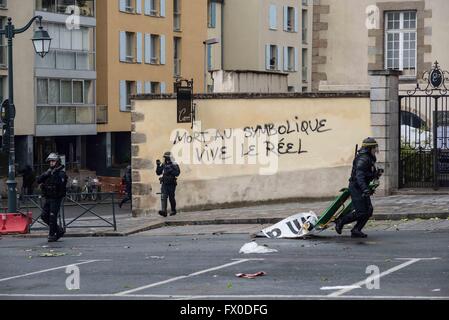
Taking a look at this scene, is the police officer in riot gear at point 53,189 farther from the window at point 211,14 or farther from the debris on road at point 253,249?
the window at point 211,14

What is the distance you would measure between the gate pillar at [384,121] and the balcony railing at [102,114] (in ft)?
126

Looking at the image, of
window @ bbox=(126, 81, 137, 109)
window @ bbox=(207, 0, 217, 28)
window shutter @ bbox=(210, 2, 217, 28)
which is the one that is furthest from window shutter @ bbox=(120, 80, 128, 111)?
window shutter @ bbox=(210, 2, 217, 28)

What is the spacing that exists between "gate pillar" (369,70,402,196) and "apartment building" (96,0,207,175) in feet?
115

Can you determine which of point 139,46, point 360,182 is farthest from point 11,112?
point 139,46

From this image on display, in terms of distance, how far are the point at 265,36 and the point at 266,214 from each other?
5856cm

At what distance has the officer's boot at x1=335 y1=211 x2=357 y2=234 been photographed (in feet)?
65.2

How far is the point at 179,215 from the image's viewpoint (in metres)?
28.6

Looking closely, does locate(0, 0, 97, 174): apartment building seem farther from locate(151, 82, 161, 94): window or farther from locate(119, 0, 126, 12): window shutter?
locate(151, 82, 161, 94): window

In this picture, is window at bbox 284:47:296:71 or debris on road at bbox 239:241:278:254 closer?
debris on road at bbox 239:241:278:254

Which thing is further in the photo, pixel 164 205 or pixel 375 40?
pixel 375 40

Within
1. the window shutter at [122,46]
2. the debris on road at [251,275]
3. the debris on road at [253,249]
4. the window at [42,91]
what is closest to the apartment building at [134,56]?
the window shutter at [122,46]

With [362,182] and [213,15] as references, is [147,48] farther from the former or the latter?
[362,182]

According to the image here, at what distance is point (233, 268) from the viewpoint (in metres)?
16.4
